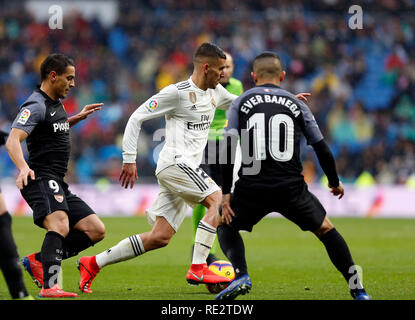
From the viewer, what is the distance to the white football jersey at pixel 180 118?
7281 millimetres

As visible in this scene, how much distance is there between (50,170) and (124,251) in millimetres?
1073

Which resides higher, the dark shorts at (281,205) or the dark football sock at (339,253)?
the dark shorts at (281,205)

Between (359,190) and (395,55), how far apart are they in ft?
22.7

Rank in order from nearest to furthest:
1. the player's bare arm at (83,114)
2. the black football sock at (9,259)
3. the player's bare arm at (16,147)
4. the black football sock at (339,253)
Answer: the black football sock at (9,259) → the black football sock at (339,253) → the player's bare arm at (16,147) → the player's bare arm at (83,114)

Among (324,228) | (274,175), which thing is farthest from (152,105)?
(324,228)

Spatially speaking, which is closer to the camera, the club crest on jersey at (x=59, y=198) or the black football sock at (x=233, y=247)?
the black football sock at (x=233, y=247)

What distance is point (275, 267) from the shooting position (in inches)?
388

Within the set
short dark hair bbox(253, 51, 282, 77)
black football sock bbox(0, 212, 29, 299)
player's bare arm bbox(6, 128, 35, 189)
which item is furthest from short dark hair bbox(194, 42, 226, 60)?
black football sock bbox(0, 212, 29, 299)

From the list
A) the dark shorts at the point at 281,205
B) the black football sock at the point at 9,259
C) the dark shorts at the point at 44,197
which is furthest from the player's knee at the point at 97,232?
the black football sock at the point at 9,259

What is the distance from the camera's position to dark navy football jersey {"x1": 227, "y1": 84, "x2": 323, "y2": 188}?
6.28 m

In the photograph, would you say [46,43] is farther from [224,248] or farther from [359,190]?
[224,248]

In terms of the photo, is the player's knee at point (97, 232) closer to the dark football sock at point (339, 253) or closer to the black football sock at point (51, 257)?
the black football sock at point (51, 257)

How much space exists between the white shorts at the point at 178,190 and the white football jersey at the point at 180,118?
96 millimetres
